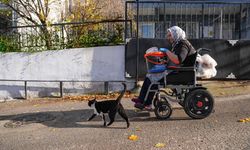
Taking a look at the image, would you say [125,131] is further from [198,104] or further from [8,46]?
[8,46]

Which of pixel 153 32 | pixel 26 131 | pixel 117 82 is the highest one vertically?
pixel 153 32

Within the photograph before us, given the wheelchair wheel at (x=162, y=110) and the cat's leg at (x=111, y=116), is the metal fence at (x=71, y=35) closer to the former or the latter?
the wheelchair wheel at (x=162, y=110)

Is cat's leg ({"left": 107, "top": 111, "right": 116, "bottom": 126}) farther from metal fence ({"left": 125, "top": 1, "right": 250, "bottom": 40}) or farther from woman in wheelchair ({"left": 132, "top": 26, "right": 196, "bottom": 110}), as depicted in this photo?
metal fence ({"left": 125, "top": 1, "right": 250, "bottom": 40})

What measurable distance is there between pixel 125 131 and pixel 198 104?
4.61 ft

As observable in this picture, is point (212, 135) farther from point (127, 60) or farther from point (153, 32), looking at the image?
point (153, 32)

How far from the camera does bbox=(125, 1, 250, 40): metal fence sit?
33.3 ft

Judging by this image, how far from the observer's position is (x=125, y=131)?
19.8 feet

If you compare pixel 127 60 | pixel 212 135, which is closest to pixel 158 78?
pixel 212 135

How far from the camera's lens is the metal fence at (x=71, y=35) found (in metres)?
10.4

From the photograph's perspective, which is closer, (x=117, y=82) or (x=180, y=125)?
(x=180, y=125)

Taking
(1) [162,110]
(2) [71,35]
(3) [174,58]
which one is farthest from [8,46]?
(3) [174,58]

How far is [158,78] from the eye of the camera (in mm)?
6551

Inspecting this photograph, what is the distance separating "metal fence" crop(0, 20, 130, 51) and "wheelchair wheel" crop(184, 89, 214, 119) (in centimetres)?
412

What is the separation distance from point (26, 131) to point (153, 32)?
199 inches
